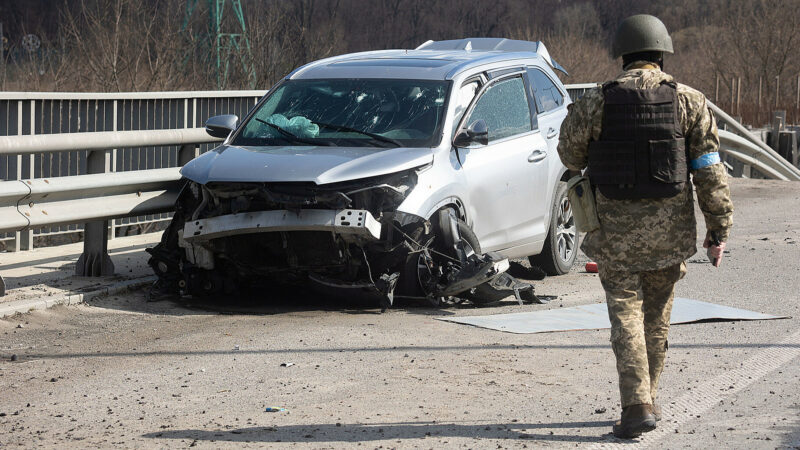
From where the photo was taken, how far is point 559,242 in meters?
9.86

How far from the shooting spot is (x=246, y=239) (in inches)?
312

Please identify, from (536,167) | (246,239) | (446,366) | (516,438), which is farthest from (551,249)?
(516,438)

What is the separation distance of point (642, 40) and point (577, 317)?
300 centimetres

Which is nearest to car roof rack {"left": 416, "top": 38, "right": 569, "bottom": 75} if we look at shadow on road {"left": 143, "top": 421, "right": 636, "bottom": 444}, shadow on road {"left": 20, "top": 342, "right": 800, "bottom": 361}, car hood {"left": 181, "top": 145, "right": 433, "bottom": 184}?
car hood {"left": 181, "top": 145, "right": 433, "bottom": 184}

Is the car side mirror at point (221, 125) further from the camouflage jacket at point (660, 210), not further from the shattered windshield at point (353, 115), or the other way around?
the camouflage jacket at point (660, 210)

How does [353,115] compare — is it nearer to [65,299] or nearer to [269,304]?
[269,304]

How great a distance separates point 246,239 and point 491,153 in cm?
198

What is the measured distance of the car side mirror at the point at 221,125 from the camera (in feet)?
28.8

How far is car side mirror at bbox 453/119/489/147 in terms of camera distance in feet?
27.0

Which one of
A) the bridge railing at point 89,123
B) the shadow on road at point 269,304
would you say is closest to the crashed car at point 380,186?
the shadow on road at point 269,304

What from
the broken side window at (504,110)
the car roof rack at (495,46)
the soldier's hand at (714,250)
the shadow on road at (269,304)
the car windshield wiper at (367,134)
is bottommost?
the shadow on road at (269,304)

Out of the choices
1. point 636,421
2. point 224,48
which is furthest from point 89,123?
point 224,48

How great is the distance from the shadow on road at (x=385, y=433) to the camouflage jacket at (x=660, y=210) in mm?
767

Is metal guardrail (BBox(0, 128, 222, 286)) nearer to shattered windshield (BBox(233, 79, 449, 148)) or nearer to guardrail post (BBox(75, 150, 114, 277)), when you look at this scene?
guardrail post (BBox(75, 150, 114, 277))
